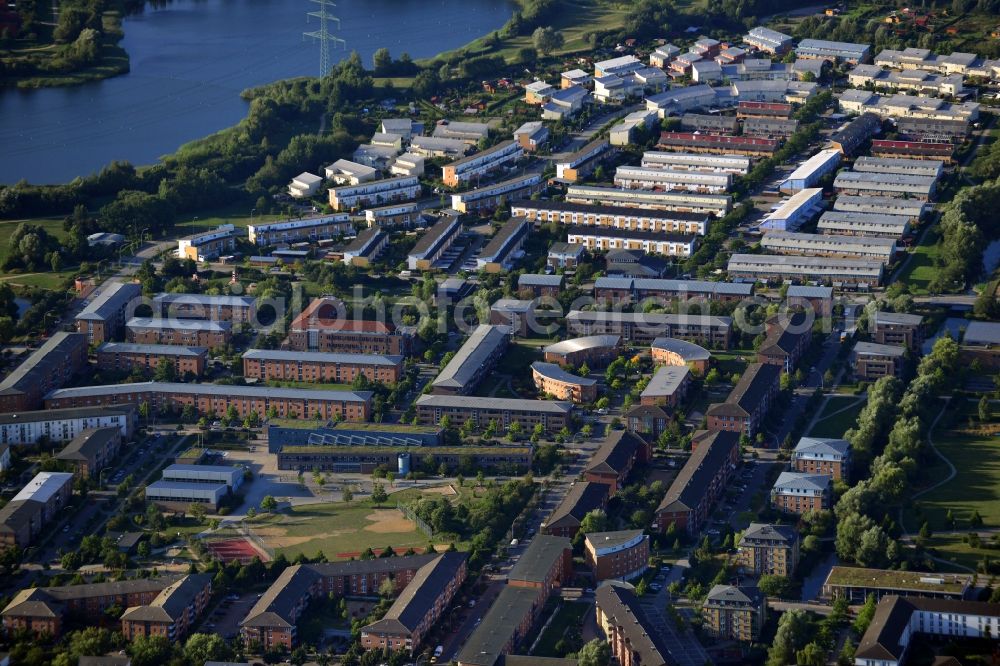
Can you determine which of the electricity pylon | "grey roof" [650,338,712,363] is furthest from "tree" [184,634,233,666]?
the electricity pylon

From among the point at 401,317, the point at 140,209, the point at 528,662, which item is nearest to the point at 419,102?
the point at 140,209

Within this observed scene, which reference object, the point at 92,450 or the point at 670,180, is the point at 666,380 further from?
the point at 670,180

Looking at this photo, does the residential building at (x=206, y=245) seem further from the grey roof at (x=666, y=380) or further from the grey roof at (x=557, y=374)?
the grey roof at (x=666, y=380)

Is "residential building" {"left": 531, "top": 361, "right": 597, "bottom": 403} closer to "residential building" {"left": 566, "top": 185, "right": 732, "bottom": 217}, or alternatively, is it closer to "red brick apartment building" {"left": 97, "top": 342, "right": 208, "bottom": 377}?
"red brick apartment building" {"left": 97, "top": 342, "right": 208, "bottom": 377}

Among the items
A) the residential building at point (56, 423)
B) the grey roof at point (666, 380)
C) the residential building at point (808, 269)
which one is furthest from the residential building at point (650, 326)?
the residential building at point (56, 423)

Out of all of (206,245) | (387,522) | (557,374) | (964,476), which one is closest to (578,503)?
(387,522)

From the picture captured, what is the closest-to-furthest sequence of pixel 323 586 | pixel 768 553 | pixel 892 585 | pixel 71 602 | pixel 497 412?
pixel 892 585 → pixel 71 602 → pixel 323 586 → pixel 768 553 → pixel 497 412
